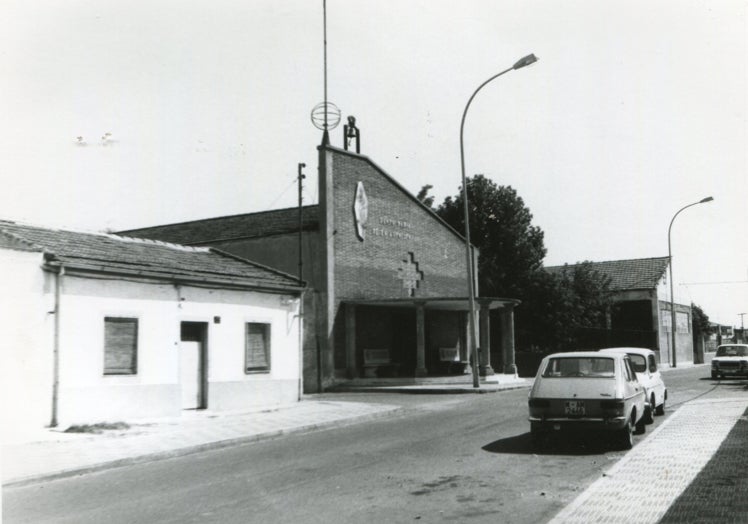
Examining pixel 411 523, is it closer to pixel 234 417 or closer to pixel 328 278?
pixel 234 417

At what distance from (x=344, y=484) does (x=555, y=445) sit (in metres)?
4.61

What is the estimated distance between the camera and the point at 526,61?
23109 millimetres

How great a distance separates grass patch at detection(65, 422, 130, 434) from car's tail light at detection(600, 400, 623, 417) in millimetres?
9673

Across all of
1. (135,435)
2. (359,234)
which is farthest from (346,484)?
(359,234)

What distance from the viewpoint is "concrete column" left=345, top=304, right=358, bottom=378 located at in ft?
96.0

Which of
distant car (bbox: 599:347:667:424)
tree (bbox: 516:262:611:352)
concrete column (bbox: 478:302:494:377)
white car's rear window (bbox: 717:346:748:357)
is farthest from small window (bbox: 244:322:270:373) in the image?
tree (bbox: 516:262:611:352)

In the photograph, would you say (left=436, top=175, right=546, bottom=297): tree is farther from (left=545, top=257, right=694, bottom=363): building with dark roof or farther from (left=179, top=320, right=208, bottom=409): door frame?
(left=179, top=320, right=208, bottom=409): door frame

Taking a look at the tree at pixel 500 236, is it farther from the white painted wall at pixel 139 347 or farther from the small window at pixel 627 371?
the small window at pixel 627 371

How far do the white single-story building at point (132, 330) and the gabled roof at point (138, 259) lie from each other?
40 millimetres

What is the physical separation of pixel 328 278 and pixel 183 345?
10710mm

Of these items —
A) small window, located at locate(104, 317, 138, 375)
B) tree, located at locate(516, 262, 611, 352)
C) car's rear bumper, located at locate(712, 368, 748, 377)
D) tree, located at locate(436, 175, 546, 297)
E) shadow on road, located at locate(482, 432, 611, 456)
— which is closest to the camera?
shadow on road, located at locate(482, 432, 611, 456)

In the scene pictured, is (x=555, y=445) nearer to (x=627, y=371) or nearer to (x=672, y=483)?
(x=627, y=371)

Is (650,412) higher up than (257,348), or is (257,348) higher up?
(257,348)

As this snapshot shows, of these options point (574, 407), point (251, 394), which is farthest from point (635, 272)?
point (574, 407)
